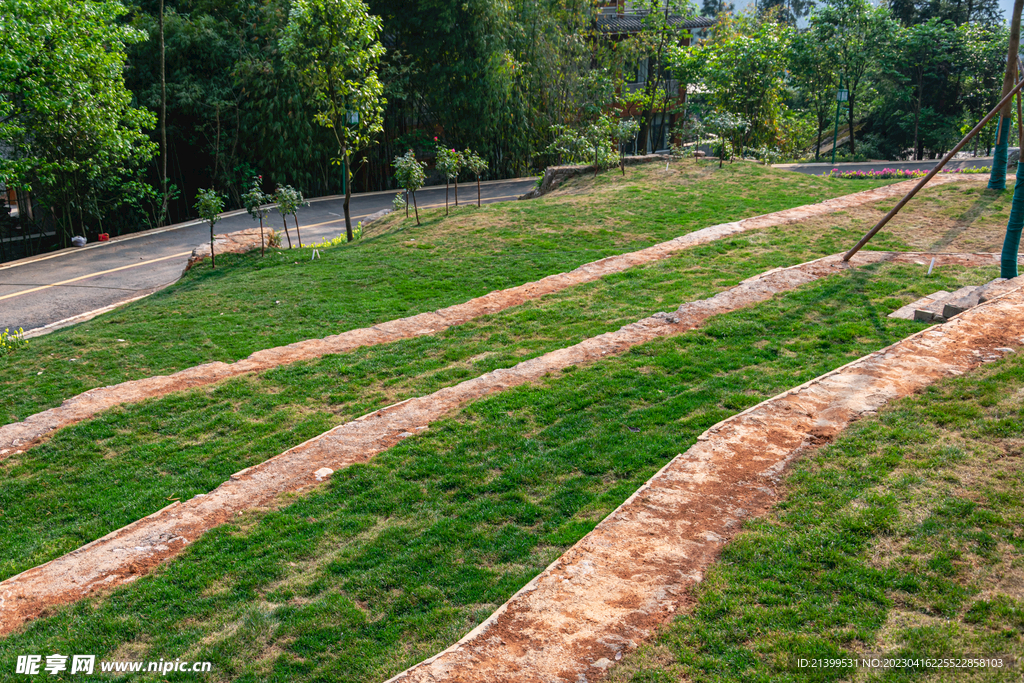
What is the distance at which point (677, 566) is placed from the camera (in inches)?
157

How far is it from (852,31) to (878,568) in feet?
97.4

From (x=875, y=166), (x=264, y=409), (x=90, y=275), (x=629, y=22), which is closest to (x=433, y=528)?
(x=264, y=409)

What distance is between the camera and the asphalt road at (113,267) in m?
13.0

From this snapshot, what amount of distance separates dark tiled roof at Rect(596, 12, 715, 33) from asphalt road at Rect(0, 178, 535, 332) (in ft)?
50.6

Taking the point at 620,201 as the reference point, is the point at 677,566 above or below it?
below

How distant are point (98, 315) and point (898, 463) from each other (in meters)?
12.2

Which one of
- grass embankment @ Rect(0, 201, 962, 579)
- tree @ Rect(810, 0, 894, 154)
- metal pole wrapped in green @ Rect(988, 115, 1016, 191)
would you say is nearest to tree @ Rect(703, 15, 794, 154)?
tree @ Rect(810, 0, 894, 154)

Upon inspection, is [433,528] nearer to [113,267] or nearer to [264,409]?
[264,409]

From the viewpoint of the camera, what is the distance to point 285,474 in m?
5.80

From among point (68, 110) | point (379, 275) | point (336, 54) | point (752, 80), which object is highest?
point (752, 80)

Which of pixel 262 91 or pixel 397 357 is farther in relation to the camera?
pixel 262 91

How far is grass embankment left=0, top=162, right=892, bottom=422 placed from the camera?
9.04m

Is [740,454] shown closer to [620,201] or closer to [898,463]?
[898,463]

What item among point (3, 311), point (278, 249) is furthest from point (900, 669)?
point (3, 311)
